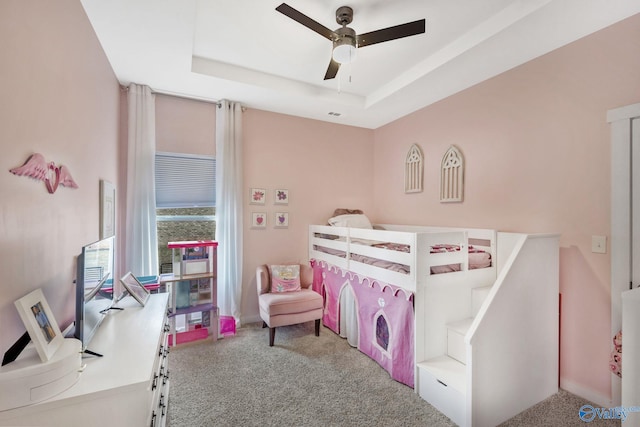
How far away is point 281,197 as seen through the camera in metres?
3.54

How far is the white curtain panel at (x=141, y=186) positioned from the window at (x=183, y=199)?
165 mm

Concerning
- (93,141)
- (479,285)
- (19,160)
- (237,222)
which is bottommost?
(479,285)

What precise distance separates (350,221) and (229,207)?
1509 millimetres

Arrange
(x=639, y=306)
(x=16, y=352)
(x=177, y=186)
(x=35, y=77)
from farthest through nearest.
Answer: (x=177, y=186) < (x=639, y=306) < (x=35, y=77) < (x=16, y=352)

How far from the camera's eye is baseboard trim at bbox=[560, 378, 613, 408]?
1.91m

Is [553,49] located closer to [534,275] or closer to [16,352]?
[534,275]

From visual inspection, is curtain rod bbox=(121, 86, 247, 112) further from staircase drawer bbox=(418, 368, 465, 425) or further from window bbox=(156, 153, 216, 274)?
staircase drawer bbox=(418, 368, 465, 425)

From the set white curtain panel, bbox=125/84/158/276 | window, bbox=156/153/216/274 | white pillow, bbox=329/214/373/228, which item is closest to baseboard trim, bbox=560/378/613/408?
white pillow, bbox=329/214/373/228

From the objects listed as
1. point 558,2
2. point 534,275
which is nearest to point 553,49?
point 558,2

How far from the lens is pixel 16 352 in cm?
98

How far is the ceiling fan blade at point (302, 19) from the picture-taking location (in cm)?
162

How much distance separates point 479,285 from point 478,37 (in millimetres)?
1973

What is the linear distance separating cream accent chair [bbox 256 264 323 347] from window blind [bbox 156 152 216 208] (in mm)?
1105

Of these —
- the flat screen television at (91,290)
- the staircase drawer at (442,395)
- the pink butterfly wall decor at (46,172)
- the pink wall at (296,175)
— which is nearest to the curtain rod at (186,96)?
the pink wall at (296,175)
